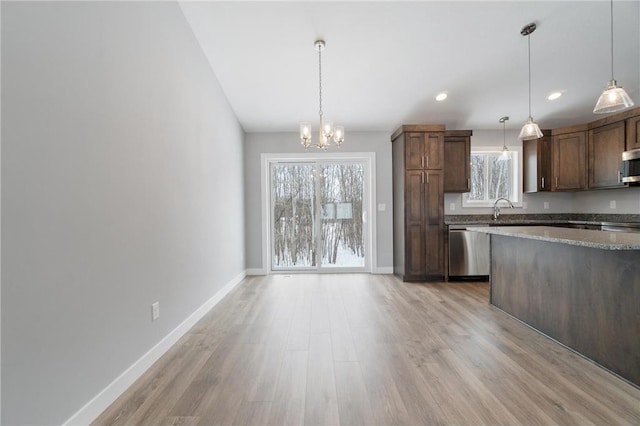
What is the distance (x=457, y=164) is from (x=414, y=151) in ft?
2.85

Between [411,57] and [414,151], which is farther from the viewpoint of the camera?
[414,151]

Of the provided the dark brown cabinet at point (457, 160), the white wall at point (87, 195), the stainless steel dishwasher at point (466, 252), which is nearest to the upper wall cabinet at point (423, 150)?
the dark brown cabinet at point (457, 160)

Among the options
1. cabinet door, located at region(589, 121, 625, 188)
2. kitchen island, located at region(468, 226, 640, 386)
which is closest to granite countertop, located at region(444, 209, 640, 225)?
cabinet door, located at region(589, 121, 625, 188)

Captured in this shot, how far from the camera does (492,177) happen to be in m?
4.96

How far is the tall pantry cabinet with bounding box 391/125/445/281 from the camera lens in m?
4.25

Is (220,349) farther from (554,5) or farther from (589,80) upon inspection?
(589,80)

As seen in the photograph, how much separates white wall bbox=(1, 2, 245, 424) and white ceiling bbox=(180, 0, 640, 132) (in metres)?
0.85

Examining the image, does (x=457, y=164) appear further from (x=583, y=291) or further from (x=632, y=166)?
(x=583, y=291)

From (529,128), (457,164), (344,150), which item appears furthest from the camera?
(344,150)

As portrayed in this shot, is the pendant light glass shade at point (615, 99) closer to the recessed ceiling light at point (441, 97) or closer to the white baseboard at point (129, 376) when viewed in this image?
the recessed ceiling light at point (441, 97)

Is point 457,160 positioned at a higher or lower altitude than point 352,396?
higher

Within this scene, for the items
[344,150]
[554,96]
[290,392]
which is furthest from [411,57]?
[290,392]

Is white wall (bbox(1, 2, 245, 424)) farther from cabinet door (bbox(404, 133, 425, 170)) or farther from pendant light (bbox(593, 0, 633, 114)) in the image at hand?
pendant light (bbox(593, 0, 633, 114))

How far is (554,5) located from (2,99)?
432 centimetres
